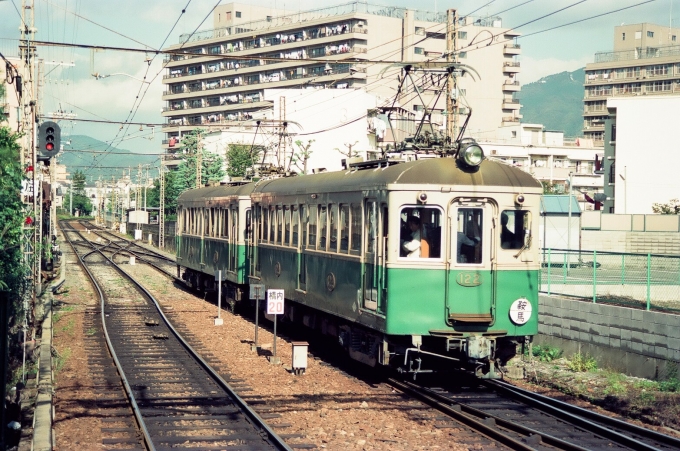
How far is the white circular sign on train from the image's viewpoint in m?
12.4

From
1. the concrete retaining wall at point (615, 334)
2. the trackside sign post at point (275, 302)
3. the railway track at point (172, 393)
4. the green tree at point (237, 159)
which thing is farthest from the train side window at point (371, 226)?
the green tree at point (237, 159)

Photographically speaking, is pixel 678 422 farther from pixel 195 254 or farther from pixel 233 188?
pixel 195 254

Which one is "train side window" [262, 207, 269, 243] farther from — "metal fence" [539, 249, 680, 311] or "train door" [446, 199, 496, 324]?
"train door" [446, 199, 496, 324]

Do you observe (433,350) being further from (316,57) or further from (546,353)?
(316,57)

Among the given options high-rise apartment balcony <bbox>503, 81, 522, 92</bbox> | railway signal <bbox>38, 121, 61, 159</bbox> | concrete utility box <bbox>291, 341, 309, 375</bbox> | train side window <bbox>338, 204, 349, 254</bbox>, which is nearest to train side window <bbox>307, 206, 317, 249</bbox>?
train side window <bbox>338, 204, 349, 254</bbox>

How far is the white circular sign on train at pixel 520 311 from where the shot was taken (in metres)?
12.4

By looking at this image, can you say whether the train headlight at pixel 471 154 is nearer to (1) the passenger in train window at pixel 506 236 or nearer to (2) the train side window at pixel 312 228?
(1) the passenger in train window at pixel 506 236

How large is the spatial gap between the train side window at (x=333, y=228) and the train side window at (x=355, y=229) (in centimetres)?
83

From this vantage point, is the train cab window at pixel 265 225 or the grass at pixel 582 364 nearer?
the grass at pixel 582 364

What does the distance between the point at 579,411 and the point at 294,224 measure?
24.6 ft

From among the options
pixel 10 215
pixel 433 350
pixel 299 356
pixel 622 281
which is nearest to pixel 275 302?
pixel 299 356

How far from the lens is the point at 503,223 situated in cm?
1248

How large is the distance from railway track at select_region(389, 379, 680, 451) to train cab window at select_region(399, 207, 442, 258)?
190cm

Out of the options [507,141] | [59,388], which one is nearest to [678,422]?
[59,388]
